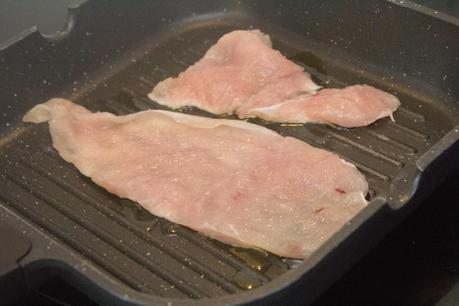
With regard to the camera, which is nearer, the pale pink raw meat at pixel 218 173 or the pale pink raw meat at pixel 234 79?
the pale pink raw meat at pixel 218 173

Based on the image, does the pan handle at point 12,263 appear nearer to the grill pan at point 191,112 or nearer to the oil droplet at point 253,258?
the grill pan at point 191,112

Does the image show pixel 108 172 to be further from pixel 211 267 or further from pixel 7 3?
pixel 7 3

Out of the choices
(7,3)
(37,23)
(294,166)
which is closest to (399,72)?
(294,166)

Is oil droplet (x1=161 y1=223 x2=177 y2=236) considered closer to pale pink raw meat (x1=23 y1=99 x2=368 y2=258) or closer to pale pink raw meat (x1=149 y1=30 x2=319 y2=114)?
pale pink raw meat (x1=23 y1=99 x2=368 y2=258)

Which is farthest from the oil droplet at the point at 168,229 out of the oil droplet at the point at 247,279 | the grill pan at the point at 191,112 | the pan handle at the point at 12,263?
the pan handle at the point at 12,263

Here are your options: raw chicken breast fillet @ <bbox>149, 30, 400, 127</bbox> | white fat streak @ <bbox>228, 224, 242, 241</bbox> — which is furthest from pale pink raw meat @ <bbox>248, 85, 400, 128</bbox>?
white fat streak @ <bbox>228, 224, 242, 241</bbox>

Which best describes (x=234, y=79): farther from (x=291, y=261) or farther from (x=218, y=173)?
(x=291, y=261)
